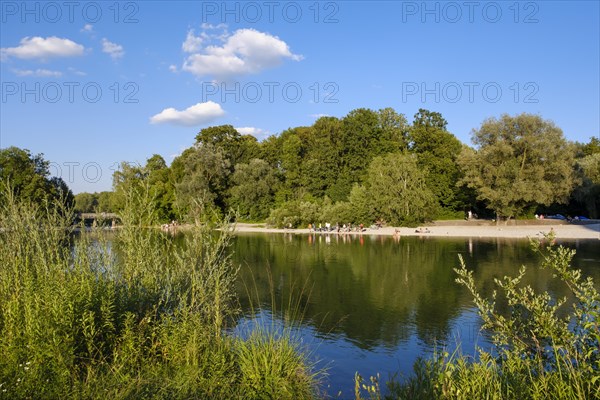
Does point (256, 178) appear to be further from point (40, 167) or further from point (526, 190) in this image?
point (526, 190)

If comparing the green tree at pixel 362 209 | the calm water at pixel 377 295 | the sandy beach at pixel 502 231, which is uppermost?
the green tree at pixel 362 209

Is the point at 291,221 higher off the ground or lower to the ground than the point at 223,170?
lower

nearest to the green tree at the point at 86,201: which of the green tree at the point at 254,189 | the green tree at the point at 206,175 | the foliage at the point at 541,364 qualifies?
the green tree at the point at 206,175

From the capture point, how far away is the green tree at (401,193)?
47.3 meters

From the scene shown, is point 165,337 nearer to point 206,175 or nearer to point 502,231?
point 502,231

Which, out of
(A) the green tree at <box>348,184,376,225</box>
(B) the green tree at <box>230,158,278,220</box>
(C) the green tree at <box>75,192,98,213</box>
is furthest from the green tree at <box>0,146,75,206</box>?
(C) the green tree at <box>75,192,98,213</box>

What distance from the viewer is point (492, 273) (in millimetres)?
19500

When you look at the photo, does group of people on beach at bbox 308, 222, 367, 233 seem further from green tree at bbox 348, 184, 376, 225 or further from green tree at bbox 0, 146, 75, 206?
green tree at bbox 0, 146, 75, 206

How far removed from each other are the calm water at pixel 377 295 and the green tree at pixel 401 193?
1618 centimetres

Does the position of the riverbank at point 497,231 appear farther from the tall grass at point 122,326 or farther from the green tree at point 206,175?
the tall grass at point 122,326

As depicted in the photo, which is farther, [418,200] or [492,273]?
[418,200]

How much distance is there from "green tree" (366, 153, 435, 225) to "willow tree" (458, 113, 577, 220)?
17.9 feet

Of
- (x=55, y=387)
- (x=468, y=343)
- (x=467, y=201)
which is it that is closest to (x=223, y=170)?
(x=467, y=201)

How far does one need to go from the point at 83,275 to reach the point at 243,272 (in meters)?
14.6
